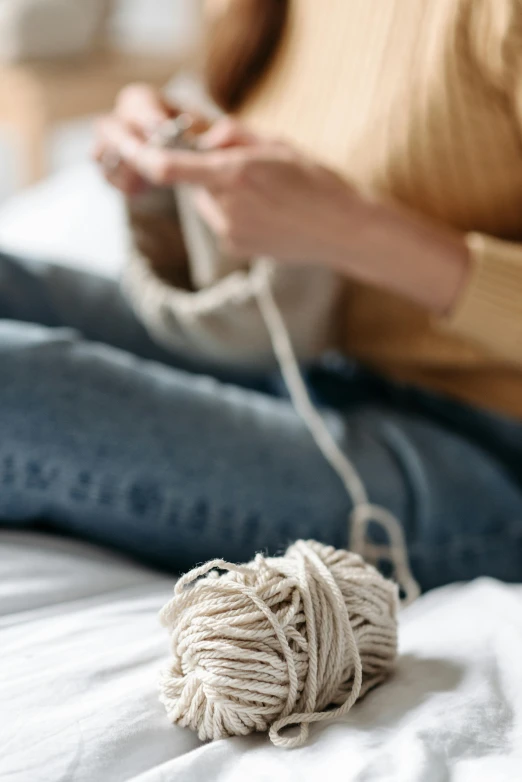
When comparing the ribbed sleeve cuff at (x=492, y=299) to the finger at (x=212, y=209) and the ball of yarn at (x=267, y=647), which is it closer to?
the finger at (x=212, y=209)

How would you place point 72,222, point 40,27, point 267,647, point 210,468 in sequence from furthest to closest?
point 40,27, point 72,222, point 210,468, point 267,647

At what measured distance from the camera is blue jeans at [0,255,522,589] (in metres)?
0.57

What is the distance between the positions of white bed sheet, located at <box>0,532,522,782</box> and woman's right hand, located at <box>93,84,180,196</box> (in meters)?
0.37

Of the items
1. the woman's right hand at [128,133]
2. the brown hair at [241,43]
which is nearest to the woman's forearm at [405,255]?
the woman's right hand at [128,133]

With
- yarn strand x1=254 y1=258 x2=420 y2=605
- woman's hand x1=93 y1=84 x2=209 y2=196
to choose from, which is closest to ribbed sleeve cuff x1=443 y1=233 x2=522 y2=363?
yarn strand x1=254 y1=258 x2=420 y2=605

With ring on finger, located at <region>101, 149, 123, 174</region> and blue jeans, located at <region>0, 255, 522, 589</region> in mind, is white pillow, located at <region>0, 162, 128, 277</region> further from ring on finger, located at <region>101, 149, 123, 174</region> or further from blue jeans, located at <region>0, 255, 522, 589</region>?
blue jeans, located at <region>0, 255, 522, 589</region>

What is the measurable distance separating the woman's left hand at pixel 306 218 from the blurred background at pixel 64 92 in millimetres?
465

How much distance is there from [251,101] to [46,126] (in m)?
0.77

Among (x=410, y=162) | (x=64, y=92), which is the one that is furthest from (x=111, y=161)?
(x=64, y=92)

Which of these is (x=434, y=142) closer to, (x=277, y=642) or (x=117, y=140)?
(x=117, y=140)

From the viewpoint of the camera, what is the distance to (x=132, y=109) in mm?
787

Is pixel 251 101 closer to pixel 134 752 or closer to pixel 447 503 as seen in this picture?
pixel 447 503

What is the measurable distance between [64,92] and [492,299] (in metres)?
1.14

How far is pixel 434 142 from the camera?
0.67m
